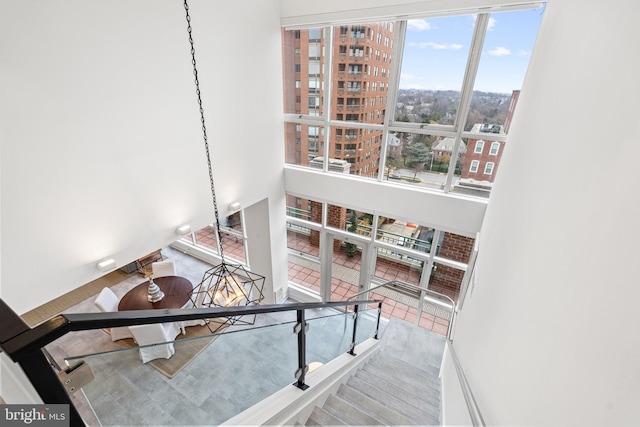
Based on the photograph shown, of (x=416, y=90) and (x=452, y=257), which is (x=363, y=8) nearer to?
(x=416, y=90)

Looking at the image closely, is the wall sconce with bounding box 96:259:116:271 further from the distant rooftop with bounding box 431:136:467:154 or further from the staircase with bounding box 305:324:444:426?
the distant rooftop with bounding box 431:136:467:154

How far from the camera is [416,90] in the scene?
4.17 metres

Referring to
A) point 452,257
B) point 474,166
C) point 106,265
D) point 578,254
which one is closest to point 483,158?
point 474,166

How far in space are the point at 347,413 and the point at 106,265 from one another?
275 cm

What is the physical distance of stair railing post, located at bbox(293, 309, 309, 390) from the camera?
1.93 m

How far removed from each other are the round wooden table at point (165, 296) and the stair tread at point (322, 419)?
263cm

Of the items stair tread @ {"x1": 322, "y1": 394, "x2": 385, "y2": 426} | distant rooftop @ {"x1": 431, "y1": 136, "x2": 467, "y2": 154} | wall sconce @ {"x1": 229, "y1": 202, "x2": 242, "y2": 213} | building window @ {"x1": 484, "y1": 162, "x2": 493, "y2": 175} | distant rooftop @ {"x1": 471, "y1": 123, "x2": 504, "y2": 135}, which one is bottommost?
stair tread @ {"x1": 322, "y1": 394, "x2": 385, "y2": 426}

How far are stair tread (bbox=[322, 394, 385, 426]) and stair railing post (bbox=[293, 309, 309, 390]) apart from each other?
58 cm

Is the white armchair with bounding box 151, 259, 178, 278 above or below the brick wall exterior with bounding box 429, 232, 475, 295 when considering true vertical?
below

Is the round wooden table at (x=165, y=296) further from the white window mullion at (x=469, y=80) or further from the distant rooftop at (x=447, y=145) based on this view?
the white window mullion at (x=469, y=80)

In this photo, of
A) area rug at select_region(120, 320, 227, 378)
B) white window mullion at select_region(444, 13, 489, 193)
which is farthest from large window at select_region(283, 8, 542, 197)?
area rug at select_region(120, 320, 227, 378)

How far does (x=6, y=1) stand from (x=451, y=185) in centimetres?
485

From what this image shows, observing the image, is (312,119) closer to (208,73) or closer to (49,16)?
(208,73)

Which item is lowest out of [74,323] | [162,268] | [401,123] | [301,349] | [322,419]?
[162,268]
